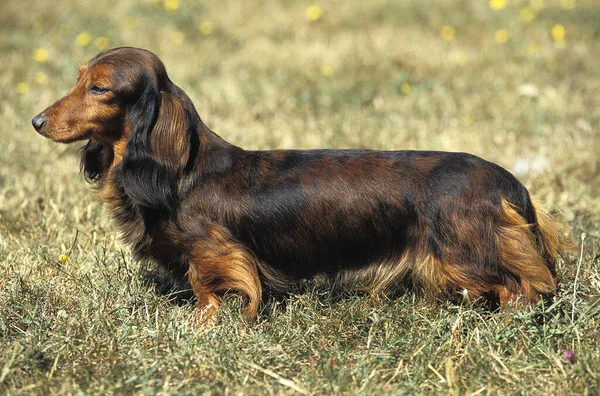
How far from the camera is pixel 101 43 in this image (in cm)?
877

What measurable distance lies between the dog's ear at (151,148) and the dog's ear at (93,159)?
0.39 metres

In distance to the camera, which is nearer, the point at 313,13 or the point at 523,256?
the point at 523,256

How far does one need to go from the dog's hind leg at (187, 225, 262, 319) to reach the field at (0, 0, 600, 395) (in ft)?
0.31

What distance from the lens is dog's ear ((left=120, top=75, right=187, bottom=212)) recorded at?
3.49m

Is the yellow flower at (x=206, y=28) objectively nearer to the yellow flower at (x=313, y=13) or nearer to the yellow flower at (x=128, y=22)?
the yellow flower at (x=128, y=22)

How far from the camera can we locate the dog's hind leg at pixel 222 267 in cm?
360

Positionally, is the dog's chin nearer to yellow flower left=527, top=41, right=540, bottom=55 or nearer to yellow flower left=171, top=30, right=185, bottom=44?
yellow flower left=171, top=30, right=185, bottom=44

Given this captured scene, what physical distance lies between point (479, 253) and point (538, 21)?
25.2 feet

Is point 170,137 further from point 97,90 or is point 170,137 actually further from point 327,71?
point 327,71

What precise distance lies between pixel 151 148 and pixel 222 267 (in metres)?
0.63

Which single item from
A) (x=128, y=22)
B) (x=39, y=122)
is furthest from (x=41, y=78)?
(x=39, y=122)

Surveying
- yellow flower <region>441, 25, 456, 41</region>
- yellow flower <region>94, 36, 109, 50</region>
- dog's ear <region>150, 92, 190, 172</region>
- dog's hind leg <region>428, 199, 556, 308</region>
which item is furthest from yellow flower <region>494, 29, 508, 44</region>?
dog's ear <region>150, 92, 190, 172</region>

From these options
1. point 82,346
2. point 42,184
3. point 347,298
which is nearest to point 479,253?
point 347,298

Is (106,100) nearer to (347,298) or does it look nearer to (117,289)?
(117,289)
